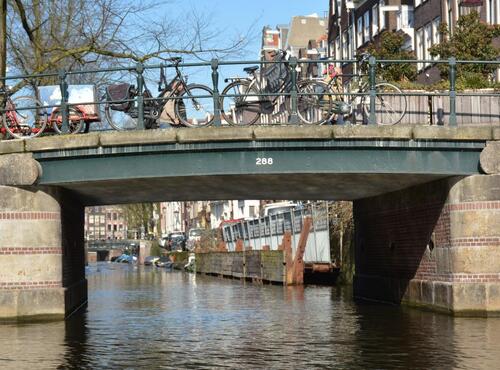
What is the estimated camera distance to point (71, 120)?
2131 cm

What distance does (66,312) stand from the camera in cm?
2073

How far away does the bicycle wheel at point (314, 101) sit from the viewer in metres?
20.2

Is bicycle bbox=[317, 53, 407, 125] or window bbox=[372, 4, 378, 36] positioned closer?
bicycle bbox=[317, 53, 407, 125]

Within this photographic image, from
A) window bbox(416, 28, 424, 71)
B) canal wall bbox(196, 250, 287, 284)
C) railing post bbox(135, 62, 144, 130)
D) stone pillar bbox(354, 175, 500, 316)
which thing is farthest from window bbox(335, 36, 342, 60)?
railing post bbox(135, 62, 144, 130)

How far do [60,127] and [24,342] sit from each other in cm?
644

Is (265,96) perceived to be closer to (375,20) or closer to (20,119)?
(20,119)

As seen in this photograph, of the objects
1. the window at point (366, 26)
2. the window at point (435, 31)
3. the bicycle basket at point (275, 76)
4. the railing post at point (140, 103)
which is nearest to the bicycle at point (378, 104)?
the bicycle basket at point (275, 76)

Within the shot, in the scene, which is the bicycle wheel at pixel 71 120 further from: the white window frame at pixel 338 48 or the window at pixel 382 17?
the white window frame at pixel 338 48

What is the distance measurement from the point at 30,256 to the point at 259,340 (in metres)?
5.49

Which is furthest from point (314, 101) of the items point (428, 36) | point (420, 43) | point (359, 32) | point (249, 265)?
point (359, 32)

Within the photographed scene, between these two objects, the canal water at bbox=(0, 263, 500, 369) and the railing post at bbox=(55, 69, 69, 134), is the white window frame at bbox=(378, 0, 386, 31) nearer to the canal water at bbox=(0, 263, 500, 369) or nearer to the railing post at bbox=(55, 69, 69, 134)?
the canal water at bbox=(0, 263, 500, 369)

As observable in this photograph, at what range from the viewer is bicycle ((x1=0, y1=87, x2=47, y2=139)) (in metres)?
20.8

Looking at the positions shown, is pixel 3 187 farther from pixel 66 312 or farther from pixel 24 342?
pixel 24 342

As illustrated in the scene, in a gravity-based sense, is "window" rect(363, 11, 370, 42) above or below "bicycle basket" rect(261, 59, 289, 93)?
above
